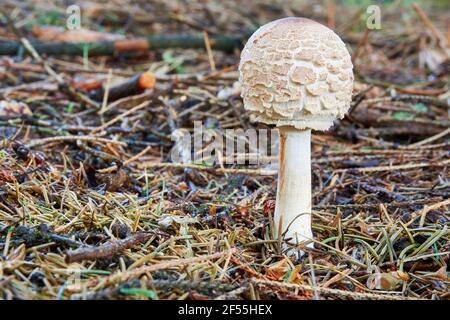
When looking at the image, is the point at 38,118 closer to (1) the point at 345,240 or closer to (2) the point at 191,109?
(2) the point at 191,109

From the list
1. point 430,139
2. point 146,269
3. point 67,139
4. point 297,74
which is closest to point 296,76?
point 297,74

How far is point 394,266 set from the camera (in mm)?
2465

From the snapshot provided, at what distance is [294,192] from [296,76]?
2.12 feet

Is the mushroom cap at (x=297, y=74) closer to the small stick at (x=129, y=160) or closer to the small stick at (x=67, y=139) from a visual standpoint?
the small stick at (x=129, y=160)

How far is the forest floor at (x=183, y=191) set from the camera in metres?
2.15

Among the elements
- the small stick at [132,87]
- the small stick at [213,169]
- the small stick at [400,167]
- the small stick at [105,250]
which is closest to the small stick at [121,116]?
the small stick at [132,87]

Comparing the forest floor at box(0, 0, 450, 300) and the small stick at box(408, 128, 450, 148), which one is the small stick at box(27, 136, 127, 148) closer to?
the forest floor at box(0, 0, 450, 300)

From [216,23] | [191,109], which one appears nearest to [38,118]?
[191,109]

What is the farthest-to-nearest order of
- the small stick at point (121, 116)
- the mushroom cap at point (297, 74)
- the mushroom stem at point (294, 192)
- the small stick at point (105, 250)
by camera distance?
the small stick at point (121, 116), the mushroom stem at point (294, 192), the mushroom cap at point (297, 74), the small stick at point (105, 250)

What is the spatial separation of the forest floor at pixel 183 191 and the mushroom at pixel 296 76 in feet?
2.08

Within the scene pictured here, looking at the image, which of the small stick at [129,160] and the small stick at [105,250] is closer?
the small stick at [105,250]

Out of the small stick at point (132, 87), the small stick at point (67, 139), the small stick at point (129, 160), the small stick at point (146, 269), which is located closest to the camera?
the small stick at point (146, 269)

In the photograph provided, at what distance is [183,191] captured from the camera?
319 cm
